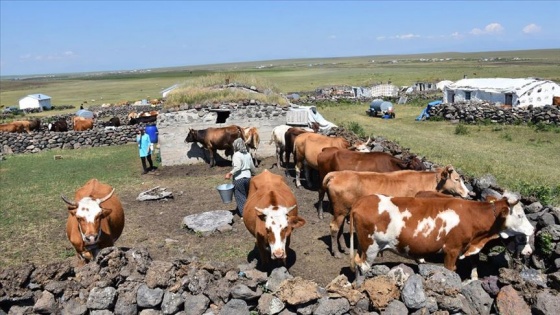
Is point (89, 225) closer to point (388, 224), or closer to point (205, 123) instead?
point (388, 224)

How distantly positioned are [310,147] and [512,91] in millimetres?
26227

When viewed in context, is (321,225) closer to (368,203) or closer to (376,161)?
(376,161)

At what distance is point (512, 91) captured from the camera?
→ 34.4 m

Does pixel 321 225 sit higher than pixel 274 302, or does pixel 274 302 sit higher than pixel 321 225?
pixel 274 302

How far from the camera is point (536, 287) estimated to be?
6.18 metres

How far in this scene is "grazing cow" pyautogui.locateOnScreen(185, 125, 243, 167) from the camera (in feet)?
61.3

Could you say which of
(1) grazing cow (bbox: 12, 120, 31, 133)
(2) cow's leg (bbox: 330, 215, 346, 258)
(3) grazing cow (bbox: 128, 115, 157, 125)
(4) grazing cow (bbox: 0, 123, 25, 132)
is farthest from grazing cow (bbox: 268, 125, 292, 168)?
(4) grazing cow (bbox: 0, 123, 25, 132)

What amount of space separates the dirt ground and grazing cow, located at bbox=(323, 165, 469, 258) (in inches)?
26.2

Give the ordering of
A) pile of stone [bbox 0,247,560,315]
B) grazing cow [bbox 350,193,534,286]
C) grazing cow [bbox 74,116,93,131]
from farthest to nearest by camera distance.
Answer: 1. grazing cow [bbox 74,116,93,131]
2. grazing cow [bbox 350,193,534,286]
3. pile of stone [bbox 0,247,560,315]

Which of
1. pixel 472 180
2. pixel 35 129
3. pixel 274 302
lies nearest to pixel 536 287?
pixel 274 302

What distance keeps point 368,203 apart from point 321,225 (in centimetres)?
387

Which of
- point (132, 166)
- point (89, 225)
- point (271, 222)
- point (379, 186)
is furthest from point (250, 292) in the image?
point (132, 166)

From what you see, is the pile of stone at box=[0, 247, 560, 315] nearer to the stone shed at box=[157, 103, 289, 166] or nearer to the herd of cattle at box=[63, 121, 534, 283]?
the herd of cattle at box=[63, 121, 534, 283]

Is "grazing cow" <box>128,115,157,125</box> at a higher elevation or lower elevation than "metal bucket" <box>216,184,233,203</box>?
higher
